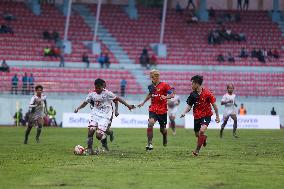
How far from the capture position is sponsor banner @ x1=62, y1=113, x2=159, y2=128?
46656 millimetres

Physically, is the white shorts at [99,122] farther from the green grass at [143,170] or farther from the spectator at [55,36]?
the spectator at [55,36]

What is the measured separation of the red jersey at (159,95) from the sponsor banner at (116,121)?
931 inches

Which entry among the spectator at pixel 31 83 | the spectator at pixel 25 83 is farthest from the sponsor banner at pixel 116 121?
the spectator at pixel 25 83

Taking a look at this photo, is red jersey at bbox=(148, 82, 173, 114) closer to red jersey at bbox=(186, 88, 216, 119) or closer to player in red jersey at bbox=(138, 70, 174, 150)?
player in red jersey at bbox=(138, 70, 174, 150)

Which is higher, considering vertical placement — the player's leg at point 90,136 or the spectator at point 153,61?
the spectator at point 153,61

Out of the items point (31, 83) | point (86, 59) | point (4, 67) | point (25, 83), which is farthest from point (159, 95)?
point (86, 59)

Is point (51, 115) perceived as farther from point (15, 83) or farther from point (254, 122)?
point (254, 122)

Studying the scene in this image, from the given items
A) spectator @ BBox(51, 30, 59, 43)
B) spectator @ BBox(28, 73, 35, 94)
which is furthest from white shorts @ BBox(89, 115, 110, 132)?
spectator @ BBox(51, 30, 59, 43)

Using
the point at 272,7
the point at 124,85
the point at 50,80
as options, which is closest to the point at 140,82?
the point at 124,85

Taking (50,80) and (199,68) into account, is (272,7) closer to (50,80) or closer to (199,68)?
(199,68)

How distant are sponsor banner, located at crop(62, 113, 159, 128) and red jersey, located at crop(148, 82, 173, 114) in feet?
77.6

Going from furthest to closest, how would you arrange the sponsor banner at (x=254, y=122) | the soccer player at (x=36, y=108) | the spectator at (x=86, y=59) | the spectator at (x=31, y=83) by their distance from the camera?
the spectator at (x=86, y=59)
the spectator at (x=31, y=83)
the sponsor banner at (x=254, y=122)
the soccer player at (x=36, y=108)

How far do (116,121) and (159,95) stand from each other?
24.1m

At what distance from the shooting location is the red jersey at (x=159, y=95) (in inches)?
893
